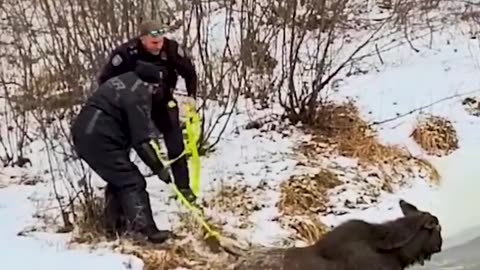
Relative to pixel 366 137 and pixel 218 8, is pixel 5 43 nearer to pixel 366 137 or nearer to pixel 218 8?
pixel 218 8

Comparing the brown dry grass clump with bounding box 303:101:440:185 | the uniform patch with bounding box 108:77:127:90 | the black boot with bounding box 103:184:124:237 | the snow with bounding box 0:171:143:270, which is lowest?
the brown dry grass clump with bounding box 303:101:440:185

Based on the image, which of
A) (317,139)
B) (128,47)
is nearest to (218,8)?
(317,139)

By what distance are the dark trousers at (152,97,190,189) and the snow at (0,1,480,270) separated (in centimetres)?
43

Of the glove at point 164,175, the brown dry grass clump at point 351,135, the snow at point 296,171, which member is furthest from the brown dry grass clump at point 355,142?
the glove at point 164,175

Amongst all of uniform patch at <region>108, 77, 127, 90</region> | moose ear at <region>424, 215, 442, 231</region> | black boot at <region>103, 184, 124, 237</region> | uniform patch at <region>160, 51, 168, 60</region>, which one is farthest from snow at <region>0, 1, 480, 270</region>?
moose ear at <region>424, 215, 442, 231</region>

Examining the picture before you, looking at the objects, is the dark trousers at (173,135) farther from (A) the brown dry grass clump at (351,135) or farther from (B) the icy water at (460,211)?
(A) the brown dry grass clump at (351,135)

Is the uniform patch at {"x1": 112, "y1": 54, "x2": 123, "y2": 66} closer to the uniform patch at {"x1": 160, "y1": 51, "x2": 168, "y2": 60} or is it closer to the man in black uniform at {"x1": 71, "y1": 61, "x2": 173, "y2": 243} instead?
the man in black uniform at {"x1": 71, "y1": 61, "x2": 173, "y2": 243}

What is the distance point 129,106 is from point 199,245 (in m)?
1.42

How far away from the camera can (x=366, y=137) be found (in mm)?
11984

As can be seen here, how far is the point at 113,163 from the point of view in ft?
28.8

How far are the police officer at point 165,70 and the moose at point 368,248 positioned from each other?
1.48 meters

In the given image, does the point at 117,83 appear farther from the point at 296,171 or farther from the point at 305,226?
the point at 296,171

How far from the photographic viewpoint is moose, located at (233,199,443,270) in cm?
756

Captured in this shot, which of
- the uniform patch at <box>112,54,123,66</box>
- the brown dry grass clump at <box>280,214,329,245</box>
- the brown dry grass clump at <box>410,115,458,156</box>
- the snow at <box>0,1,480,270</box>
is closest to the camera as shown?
the uniform patch at <box>112,54,123,66</box>
